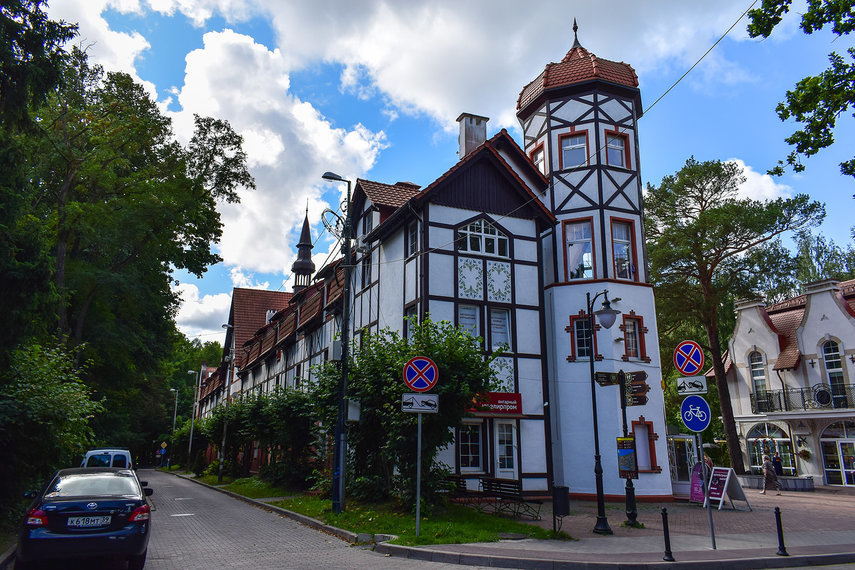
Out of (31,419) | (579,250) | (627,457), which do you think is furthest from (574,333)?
(31,419)

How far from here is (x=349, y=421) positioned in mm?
16781

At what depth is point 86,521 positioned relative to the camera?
28.3ft

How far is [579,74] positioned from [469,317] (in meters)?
11.0

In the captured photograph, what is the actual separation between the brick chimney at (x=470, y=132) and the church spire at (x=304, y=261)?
40.8 metres

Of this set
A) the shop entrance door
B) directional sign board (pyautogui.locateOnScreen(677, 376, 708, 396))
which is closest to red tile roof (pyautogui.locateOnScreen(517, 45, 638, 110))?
the shop entrance door

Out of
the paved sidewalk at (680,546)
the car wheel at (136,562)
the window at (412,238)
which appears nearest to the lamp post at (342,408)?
the window at (412,238)

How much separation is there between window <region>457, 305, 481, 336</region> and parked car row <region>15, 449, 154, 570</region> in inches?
497

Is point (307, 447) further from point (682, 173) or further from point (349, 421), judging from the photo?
point (682, 173)

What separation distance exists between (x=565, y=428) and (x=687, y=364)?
11.1 m

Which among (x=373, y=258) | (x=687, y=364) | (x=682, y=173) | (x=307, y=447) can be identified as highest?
(x=682, y=173)

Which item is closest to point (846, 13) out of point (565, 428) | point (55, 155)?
point (565, 428)

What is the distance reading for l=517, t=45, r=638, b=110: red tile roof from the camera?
2428 cm

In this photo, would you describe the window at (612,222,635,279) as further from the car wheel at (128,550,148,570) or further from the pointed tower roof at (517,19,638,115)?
the car wheel at (128,550,148,570)

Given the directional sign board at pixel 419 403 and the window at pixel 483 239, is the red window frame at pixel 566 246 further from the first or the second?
the directional sign board at pixel 419 403
